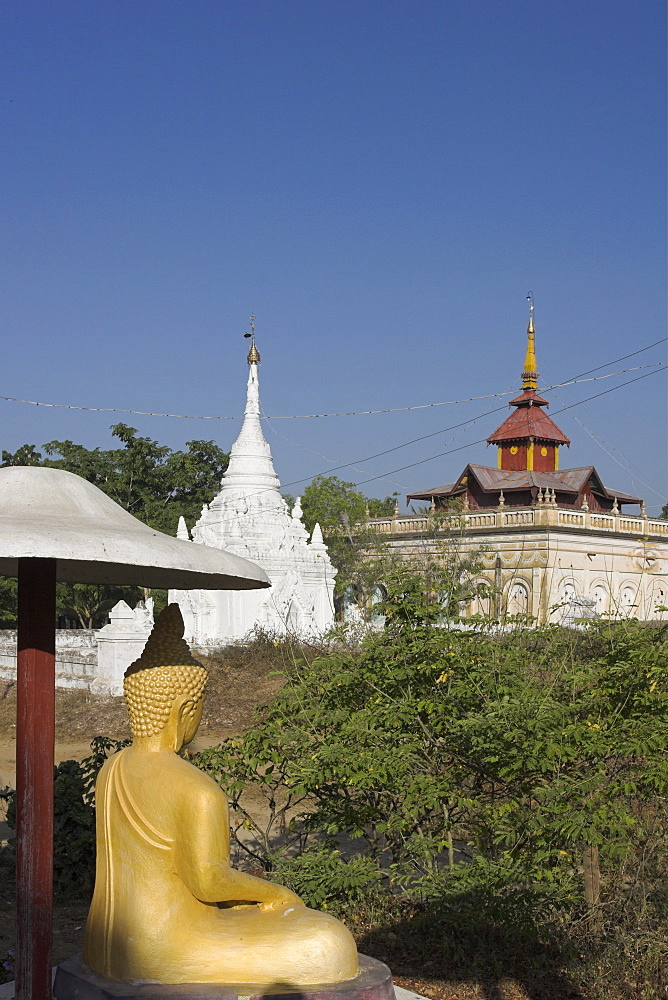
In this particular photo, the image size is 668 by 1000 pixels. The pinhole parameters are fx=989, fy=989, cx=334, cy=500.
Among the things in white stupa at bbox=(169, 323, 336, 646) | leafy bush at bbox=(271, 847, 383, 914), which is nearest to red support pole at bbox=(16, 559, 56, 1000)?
leafy bush at bbox=(271, 847, 383, 914)

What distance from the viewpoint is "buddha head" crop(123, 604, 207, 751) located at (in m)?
4.23

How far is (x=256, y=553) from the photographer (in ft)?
85.1

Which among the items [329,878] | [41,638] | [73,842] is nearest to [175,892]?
[41,638]

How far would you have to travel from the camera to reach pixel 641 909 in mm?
6188

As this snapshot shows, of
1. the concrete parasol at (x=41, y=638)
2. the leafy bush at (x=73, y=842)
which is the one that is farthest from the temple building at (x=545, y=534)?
the concrete parasol at (x=41, y=638)

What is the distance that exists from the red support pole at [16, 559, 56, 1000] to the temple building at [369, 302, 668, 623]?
21049mm

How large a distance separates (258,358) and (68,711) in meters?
13.2

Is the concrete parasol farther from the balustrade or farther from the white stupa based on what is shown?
the balustrade

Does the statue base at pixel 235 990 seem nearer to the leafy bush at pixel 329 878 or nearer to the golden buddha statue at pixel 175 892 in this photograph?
the golden buddha statue at pixel 175 892

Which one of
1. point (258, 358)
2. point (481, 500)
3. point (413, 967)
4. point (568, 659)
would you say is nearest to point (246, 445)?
point (258, 358)

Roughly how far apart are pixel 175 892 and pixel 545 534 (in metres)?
26.5

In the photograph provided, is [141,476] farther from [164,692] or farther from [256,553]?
[164,692]

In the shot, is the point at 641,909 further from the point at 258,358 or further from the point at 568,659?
the point at 258,358

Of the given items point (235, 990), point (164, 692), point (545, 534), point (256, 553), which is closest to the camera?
point (235, 990)
